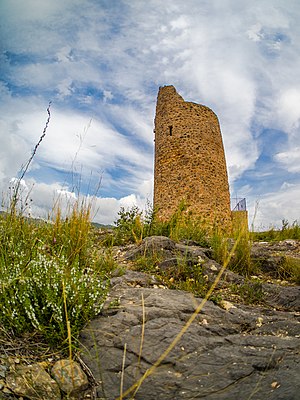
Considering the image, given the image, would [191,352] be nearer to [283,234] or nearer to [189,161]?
[283,234]

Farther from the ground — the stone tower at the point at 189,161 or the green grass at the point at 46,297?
the stone tower at the point at 189,161

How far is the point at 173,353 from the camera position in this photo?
194 cm

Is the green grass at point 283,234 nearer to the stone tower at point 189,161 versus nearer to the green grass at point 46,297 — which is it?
the stone tower at point 189,161

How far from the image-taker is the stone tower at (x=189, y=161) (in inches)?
466

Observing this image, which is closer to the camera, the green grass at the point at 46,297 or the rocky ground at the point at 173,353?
the rocky ground at the point at 173,353

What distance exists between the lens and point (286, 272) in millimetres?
4246

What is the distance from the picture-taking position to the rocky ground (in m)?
1.71

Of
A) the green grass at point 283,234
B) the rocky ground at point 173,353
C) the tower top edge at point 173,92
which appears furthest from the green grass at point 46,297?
the tower top edge at point 173,92

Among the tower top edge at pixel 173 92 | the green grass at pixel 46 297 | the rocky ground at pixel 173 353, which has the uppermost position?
the tower top edge at pixel 173 92

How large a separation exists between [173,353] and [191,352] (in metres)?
0.12

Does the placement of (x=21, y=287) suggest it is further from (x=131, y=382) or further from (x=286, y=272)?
(x=286, y=272)

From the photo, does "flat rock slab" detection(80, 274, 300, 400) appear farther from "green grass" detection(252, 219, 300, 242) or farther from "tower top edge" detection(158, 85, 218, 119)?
"tower top edge" detection(158, 85, 218, 119)

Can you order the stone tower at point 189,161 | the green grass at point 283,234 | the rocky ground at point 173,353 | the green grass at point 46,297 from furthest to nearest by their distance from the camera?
the stone tower at point 189,161, the green grass at point 283,234, the green grass at point 46,297, the rocky ground at point 173,353

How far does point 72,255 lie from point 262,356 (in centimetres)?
188
